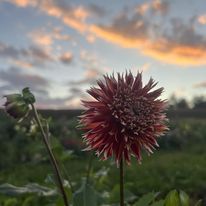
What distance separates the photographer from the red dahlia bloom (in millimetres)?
1455

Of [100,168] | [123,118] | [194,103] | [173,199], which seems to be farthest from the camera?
[194,103]

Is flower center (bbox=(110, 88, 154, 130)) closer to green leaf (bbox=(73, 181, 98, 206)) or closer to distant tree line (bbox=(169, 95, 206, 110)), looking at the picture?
green leaf (bbox=(73, 181, 98, 206))

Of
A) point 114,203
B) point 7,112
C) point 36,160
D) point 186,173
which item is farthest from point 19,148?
point 7,112

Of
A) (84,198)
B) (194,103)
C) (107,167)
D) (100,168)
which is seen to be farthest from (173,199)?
(194,103)

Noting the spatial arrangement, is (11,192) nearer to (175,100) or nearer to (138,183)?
(138,183)

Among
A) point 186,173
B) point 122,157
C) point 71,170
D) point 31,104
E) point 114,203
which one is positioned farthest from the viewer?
point 71,170

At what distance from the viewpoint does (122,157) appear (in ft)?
4.77

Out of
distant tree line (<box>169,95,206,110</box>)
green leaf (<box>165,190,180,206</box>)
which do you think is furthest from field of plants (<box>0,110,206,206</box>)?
distant tree line (<box>169,95,206,110</box>)

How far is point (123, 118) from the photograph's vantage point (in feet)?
4.86

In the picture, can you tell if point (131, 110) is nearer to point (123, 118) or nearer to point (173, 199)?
point (123, 118)

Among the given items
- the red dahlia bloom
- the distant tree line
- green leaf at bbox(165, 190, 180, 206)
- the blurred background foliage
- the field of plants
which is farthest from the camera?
the distant tree line

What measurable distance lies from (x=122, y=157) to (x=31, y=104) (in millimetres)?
426

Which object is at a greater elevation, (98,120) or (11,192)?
(98,120)

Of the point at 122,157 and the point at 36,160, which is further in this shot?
the point at 36,160
